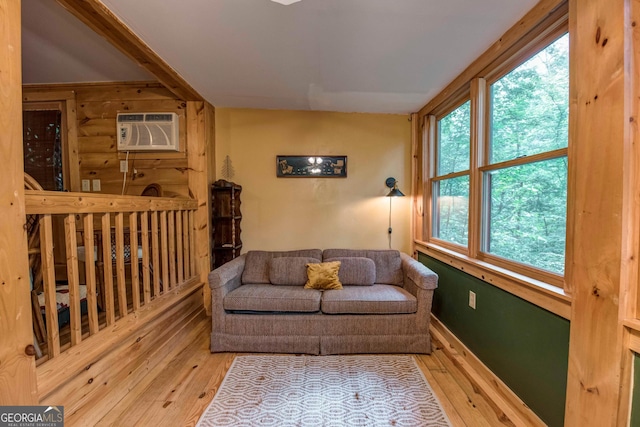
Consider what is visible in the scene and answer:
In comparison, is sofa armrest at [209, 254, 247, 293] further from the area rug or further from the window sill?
the window sill

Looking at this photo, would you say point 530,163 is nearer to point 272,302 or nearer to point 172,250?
point 272,302

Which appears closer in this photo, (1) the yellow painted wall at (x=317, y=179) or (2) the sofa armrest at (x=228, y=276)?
(2) the sofa armrest at (x=228, y=276)

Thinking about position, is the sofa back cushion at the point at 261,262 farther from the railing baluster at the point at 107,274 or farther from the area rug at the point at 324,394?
the railing baluster at the point at 107,274

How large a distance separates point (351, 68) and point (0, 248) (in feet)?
7.43

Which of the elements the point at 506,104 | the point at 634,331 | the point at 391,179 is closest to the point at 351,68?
the point at 506,104

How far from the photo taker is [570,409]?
3.79 ft

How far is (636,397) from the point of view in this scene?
3.15 ft

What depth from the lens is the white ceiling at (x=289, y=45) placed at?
1.50 m

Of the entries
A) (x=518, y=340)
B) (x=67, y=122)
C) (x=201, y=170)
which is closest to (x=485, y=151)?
(x=518, y=340)

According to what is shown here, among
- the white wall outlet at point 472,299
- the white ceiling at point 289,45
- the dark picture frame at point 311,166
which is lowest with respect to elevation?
the white wall outlet at point 472,299

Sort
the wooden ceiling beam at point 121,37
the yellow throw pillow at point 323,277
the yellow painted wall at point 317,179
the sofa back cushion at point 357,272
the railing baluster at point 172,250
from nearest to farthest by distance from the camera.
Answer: the wooden ceiling beam at point 121,37, the railing baluster at point 172,250, the yellow throw pillow at point 323,277, the sofa back cushion at point 357,272, the yellow painted wall at point 317,179

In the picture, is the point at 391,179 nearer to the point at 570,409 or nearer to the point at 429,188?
the point at 429,188

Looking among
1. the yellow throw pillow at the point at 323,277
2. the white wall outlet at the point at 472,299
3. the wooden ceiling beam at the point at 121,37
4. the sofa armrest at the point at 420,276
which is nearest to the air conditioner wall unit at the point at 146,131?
the wooden ceiling beam at the point at 121,37

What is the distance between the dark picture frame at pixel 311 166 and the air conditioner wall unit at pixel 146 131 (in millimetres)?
1126
